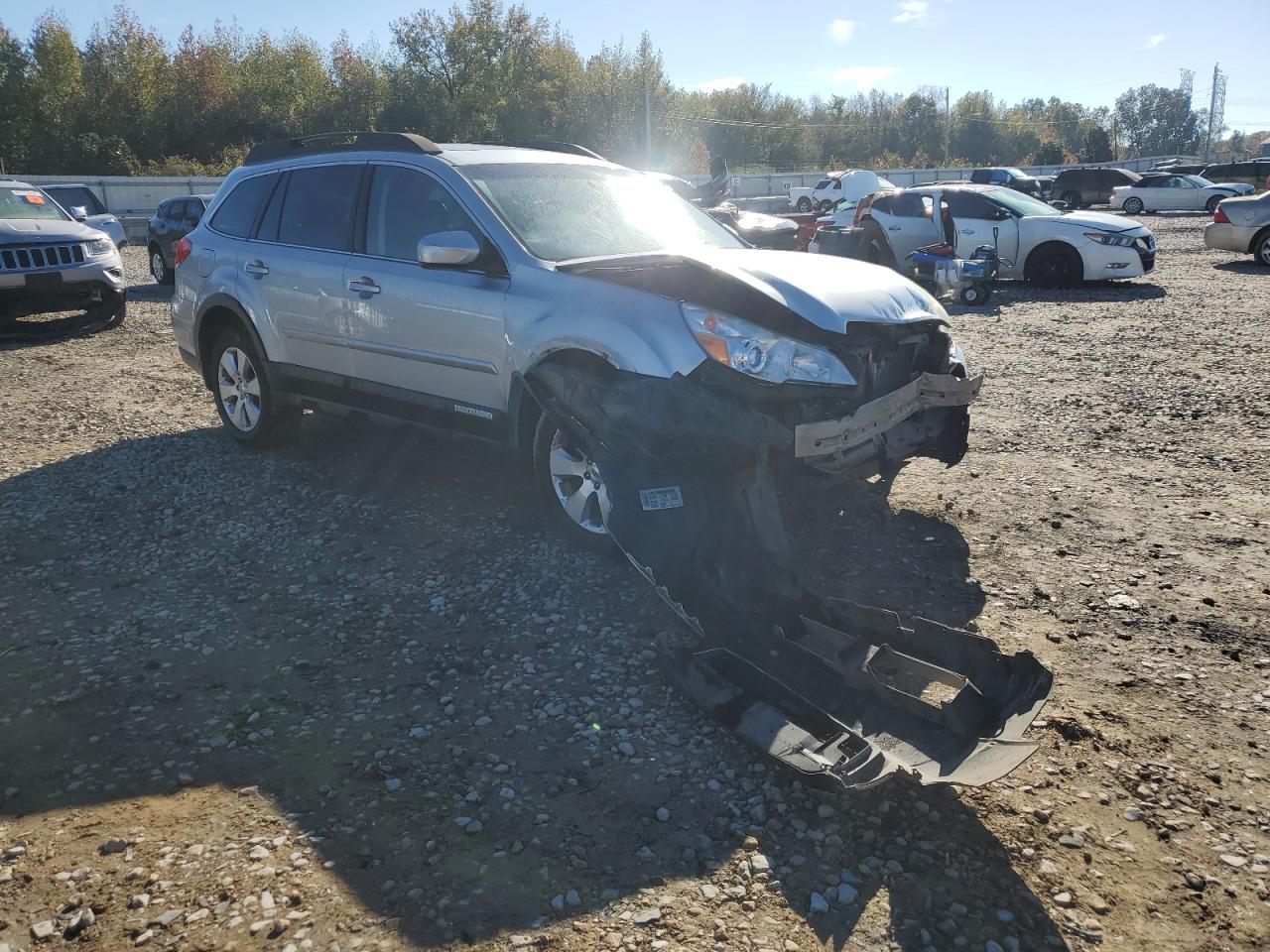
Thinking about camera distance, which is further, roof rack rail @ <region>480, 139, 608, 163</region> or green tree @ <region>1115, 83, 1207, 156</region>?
green tree @ <region>1115, 83, 1207, 156</region>

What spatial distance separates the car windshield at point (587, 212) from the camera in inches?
200

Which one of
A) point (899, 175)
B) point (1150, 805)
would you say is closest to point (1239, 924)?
point (1150, 805)

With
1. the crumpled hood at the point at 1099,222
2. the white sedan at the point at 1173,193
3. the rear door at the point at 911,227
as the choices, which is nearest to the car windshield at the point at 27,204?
the rear door at the point at 911,227

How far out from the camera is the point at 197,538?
535 centimetres

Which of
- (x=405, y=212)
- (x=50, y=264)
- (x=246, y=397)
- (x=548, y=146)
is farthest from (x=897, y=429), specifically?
(x=50, y=264)

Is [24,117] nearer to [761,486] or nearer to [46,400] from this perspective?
[46,400]

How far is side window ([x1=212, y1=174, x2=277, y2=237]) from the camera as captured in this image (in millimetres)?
6535

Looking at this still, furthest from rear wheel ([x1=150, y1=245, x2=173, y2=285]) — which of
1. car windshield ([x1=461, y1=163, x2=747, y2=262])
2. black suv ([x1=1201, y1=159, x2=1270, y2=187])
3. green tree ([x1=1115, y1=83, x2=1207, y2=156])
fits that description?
Answer: green tree ([x1=1115, y1=83, x2=1207, y2=156])

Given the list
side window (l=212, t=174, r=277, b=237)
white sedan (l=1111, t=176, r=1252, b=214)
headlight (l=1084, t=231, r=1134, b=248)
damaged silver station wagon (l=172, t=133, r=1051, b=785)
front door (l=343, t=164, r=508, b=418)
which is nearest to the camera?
damaged silver station wagon (l=172, t=133, r=1051, b=785)

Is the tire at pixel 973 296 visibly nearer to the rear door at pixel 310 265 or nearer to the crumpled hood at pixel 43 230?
the rear door at pixel 310 265

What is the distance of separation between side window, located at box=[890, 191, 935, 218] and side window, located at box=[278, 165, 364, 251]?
10.9m

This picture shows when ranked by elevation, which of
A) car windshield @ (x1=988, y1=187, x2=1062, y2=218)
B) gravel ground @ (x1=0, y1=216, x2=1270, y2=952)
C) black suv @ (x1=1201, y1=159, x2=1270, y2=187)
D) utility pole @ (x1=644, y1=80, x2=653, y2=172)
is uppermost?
utility pole @ (x1=644, y1=80, x2=653, y2=172)

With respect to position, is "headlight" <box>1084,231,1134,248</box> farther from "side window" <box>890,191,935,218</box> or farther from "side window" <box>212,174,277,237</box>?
"side window" <box>212,174,277,237</box>

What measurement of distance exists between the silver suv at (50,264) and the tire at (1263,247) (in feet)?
56.7
